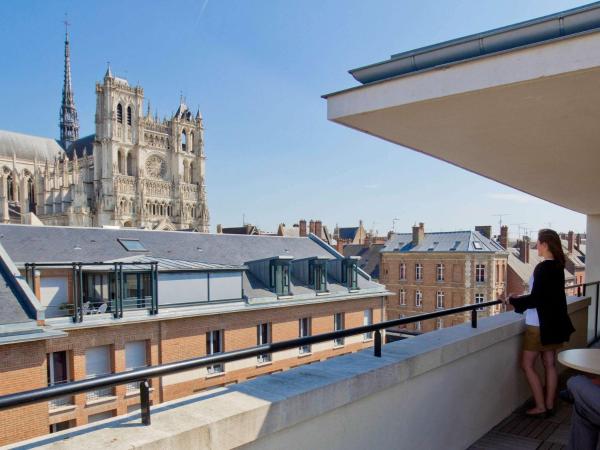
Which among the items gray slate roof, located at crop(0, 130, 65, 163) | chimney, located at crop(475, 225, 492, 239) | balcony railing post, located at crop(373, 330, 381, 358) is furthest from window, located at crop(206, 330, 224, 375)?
gray slate roof, located at crop(0, 130, 65, 163)

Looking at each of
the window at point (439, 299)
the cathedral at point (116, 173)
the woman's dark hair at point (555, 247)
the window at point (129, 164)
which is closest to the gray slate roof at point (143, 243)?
the window at point (439, 299)

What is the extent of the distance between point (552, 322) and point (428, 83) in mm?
2417

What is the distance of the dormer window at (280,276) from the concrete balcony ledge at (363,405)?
53.4 ft

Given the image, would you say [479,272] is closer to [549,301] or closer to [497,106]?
[549,301]

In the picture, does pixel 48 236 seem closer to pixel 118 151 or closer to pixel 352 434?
pixel 352 434

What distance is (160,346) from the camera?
15297mm

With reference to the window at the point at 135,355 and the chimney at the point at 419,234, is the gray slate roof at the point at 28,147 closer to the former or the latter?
the chimney at the point at 419,234

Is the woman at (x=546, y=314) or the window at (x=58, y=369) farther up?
the woman at (x=546, y=314)

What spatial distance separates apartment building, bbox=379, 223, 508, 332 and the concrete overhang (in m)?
28.7

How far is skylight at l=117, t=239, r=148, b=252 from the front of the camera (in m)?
19.4

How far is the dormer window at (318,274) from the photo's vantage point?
22.1 m

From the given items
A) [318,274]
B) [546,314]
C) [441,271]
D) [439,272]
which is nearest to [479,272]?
[441,271]

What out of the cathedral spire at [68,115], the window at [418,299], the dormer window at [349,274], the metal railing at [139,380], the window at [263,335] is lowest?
the window at [418,299]

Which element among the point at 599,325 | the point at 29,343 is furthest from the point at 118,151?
the point at 599,325
